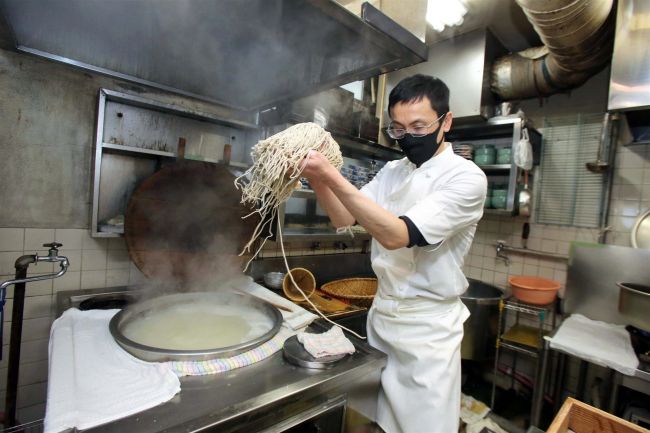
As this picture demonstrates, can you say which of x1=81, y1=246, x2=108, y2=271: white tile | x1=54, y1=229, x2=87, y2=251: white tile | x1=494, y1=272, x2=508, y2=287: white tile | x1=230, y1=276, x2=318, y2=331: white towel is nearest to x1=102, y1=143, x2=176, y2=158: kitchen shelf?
x1=54, y1=229, x2=87, y2=251: white tile

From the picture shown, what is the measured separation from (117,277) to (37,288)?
36 centimetres

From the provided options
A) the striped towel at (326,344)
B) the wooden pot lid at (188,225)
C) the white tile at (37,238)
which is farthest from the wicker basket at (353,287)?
the white tile at (37,238)

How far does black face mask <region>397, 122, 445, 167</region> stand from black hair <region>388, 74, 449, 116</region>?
9 centimetres

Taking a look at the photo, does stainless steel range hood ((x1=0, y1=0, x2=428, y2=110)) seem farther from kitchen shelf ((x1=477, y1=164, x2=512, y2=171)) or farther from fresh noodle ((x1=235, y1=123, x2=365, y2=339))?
kitchen shelf ((x1=477, y1=164, x2=512, y2=171))

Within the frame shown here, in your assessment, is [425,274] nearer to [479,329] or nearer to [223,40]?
[223,40]

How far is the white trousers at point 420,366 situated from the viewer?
4.34 ft

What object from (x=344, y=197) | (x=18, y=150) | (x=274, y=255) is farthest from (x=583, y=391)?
(x=18, y=150)

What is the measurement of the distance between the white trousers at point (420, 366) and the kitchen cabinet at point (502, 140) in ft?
5.61

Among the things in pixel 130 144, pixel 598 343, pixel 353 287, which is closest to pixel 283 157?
pixel 130 144

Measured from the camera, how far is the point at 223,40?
1338 millimetres

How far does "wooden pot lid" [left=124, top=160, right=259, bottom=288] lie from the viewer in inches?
69.4

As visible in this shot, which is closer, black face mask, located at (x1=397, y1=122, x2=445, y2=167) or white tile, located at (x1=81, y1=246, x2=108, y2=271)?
black face mask, located at (x1=397, y1=122, x2=445, y2=167)

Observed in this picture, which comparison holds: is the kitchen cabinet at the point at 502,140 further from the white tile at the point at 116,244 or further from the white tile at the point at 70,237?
the white tile at the point at 70,237

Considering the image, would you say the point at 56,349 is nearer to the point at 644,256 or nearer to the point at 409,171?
the point at 409,171
